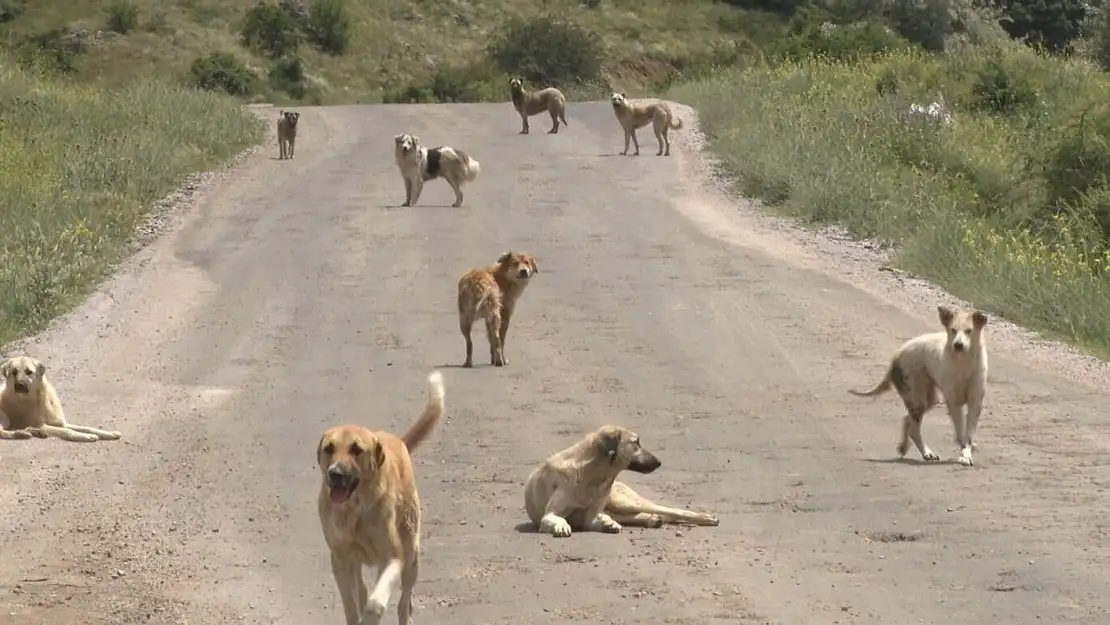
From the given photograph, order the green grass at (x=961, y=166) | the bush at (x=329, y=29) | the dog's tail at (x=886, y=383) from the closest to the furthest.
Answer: the dog's tail at (x=886, y=383)
the green grass at (x=961, y=166)
the bush at (x=329, y=29)

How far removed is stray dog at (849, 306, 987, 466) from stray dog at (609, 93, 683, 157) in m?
20.5

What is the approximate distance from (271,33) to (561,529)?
187ft

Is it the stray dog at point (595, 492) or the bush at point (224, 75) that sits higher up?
the stray dog at point (595, 492)

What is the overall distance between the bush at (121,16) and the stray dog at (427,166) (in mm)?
39523

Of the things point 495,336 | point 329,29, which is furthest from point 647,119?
point 329,29

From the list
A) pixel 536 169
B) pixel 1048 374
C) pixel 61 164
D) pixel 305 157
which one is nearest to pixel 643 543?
pixel 1048 374

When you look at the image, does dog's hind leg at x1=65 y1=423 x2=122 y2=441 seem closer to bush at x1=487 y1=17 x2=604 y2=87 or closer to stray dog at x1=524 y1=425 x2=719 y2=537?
stray dog at x1=524 y1=425 x2=719 y2=537

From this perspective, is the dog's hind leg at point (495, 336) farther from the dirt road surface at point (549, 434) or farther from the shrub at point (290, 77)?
the shrub at point (290, 77)

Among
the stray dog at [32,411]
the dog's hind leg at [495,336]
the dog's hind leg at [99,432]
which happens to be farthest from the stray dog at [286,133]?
the dog's hind leg at [99,432]

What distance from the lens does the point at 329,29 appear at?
67.2m

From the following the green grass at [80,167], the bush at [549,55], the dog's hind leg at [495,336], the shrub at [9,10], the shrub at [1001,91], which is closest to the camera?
the dog's hind leg at [495,336]

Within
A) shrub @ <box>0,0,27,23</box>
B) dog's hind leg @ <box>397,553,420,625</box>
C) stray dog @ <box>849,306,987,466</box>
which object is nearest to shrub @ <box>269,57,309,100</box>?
shrub @ <box>0,0,27,23</box>

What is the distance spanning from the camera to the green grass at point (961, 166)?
63.9 ft

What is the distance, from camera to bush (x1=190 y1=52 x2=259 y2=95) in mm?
55281
